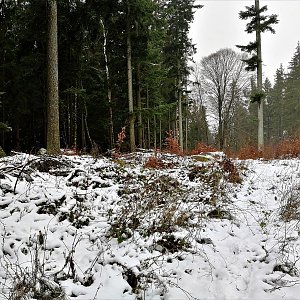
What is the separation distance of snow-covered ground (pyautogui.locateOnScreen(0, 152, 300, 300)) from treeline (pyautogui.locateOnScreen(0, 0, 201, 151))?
349 inches

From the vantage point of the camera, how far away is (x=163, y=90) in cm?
2594

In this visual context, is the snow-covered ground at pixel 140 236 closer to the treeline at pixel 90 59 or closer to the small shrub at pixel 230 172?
the small shrub at pixel 230 172

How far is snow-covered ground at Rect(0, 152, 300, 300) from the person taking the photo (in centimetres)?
336

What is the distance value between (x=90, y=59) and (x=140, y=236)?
54.7 feet

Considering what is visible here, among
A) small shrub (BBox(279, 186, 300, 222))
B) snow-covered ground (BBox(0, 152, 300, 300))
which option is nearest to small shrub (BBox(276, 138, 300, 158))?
snow-covered ground (BBox(0, 152, 300, 300))

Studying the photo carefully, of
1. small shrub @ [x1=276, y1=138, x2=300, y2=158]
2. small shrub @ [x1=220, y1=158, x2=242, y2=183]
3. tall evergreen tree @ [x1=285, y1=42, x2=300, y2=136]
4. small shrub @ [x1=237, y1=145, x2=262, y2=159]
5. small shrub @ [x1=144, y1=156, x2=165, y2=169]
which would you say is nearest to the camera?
small shrub @ [x1=220, y1=158, x2=242, y2=183]

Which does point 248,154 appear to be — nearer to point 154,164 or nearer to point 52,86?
point 154,164

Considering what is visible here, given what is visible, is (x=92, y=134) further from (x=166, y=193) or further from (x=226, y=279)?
(x=226, y=279)

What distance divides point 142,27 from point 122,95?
5427 mm

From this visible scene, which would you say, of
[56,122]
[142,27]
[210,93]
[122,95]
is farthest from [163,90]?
[56,122]

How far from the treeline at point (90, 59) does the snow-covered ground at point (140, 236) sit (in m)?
8.87

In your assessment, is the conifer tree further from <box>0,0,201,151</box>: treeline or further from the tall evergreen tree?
the tall evergreen tree

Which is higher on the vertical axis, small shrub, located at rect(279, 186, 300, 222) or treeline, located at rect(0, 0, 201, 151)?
treeline, located at rect(0, 0, 201, 151)

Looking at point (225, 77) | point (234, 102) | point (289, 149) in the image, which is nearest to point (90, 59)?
point (225, 77)
